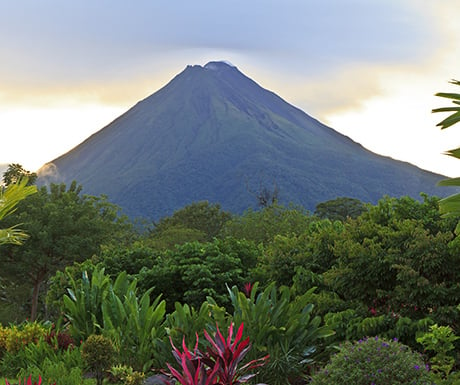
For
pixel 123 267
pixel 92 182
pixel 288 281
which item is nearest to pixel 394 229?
pixel 288 281

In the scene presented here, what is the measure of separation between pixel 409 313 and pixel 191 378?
4579mm

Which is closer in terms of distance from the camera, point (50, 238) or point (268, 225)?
point (268, 225)

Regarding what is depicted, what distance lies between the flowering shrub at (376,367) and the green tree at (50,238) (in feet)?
106

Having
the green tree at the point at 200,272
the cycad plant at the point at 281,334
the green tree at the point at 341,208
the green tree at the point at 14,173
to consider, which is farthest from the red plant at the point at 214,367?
the green tree at the point at 341,208

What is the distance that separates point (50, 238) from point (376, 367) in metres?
33.3

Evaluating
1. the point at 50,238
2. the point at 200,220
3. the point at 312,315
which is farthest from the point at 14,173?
the point at 312,315

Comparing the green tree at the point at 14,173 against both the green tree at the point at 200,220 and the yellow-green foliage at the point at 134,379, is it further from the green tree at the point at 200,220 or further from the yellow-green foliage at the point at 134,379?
the yellow-green foliage at the point at 134,379

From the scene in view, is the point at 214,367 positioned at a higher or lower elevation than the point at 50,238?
higher

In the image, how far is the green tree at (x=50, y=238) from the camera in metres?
36.9

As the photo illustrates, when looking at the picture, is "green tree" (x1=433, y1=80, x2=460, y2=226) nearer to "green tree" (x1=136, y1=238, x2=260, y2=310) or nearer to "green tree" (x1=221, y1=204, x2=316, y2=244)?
"green tree" (x1=136, y1=238, x2=260, y2=310)

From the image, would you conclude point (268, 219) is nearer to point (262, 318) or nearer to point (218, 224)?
point (218, 224)

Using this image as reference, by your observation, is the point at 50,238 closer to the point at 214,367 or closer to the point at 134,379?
the point at 134,379

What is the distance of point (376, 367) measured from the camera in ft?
→ 19.9

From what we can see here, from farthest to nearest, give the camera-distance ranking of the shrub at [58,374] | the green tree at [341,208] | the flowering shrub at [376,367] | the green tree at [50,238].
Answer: the green tree at [341,208] < the green tree at [50,238] < the shrub at [58,374] < the flowering shrub at [376,367]
